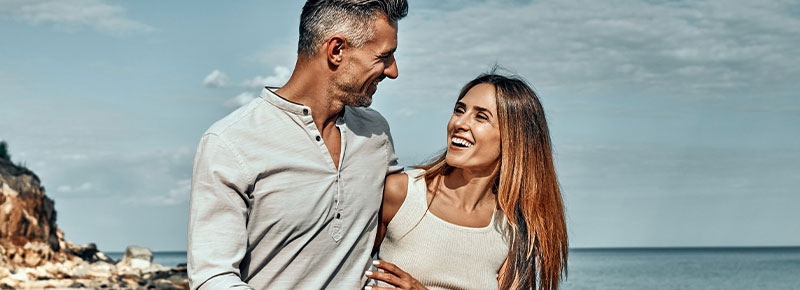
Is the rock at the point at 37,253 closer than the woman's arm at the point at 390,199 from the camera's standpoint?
No

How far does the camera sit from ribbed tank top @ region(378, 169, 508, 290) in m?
4.30

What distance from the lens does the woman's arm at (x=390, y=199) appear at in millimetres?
4152

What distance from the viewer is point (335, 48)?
3477mm

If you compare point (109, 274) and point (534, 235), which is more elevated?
point (534, 235)

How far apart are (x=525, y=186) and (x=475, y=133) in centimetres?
34

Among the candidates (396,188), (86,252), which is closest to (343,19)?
(396,188)

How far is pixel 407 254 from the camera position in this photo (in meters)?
4.30

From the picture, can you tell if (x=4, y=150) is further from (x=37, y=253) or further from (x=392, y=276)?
(x=392, y=276)

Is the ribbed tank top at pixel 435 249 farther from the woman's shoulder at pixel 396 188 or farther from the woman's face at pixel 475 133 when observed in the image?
the woman's face at pixel 475 133

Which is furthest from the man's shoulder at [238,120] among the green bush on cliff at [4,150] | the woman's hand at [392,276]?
the green bush on cliff at [4,150]

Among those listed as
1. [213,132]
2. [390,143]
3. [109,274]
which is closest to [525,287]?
[390,143]

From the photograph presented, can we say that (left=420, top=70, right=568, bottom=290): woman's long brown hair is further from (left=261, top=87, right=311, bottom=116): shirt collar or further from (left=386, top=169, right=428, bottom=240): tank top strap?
(left=261, top=87, right=311, bottom=116): shirt collar

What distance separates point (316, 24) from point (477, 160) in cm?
111

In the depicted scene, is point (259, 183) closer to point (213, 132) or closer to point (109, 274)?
point (213, 132)
